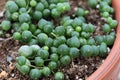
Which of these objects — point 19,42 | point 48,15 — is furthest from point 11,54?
point 48,15

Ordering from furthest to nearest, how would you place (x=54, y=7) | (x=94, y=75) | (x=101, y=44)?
(x=54, y=7) → (x=101, y=44) → (x=94, y=75)

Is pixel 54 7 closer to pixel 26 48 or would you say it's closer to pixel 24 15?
pixel 24 15

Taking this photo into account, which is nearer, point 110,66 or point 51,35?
point 110,66

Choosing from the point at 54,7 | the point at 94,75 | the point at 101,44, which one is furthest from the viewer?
the point at 54,7

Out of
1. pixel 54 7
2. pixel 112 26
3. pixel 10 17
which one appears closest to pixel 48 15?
pixel 54 7

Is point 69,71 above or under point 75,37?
under

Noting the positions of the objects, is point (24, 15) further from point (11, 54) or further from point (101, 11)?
point (101, 11)

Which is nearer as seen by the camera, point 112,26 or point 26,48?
point 26,48
